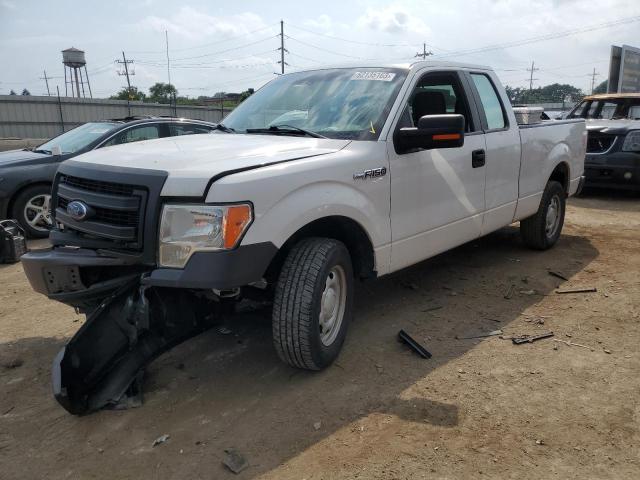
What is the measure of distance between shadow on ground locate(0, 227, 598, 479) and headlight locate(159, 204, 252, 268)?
0.92 meters

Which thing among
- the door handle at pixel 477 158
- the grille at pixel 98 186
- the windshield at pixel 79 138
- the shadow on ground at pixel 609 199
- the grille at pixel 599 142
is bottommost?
the shadow on ground at pixel 609 199

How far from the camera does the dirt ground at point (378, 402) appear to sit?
261 cm

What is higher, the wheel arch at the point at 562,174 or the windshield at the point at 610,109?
the windshield at the point at 610,109

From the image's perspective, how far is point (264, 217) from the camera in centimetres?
286

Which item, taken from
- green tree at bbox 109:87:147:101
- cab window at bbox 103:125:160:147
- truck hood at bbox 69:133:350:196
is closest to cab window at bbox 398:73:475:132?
truck hood at bbox 69:133:350:196

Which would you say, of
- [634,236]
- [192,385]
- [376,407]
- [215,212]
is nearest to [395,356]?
[376,407]

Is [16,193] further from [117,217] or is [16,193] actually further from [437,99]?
[437,99]

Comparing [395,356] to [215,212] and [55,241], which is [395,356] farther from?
[55,241]

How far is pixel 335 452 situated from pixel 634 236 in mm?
6008

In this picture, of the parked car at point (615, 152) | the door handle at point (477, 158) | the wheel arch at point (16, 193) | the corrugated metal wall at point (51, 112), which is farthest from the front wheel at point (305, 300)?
the corrugated metal wall at point (51, 112)

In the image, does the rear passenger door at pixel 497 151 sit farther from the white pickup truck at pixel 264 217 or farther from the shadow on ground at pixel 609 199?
the shadow on ground at pixel 609 199

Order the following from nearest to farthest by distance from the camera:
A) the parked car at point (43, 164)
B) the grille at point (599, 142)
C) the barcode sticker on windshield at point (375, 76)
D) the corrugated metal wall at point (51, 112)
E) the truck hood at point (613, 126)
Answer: the barcode sticker on windshield at point (375, 76)
the parked car at point (43, 164)
the truck hood at point (613, 126)
the grille at point (599, 142)
the corrugated metal wall at point (51, 112)

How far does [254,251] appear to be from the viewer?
2816 mm

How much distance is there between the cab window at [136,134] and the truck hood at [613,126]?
7648mm
